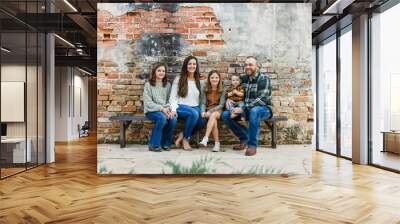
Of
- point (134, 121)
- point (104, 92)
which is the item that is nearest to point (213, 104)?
point (134, 121)

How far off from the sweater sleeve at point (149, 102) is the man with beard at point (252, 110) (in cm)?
99

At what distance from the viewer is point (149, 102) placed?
220 inches

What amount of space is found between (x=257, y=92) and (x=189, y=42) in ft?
4.28

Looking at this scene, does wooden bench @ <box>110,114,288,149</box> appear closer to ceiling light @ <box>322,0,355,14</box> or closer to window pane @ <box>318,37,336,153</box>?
ceiling light @ <box>322,0,355,14</box>

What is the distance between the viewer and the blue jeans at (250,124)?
18.4 ft

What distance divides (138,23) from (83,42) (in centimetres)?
652

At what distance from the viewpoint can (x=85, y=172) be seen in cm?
614

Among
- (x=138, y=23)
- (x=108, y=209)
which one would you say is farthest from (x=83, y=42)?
(x=108, y=209)

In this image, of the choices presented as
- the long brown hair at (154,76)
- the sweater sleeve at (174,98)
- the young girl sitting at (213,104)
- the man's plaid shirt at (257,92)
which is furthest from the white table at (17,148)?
the man's plaid shirt at (257,92)

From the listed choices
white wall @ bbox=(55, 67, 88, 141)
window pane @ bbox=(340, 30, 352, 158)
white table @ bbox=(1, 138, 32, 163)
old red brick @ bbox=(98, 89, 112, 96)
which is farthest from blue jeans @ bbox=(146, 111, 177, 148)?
white wall @ bbox=(55, 67, 88, 141)

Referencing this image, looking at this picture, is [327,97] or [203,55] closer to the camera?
[203,55]

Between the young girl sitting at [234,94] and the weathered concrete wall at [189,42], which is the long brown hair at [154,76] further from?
the young girl sitting at [234,94]

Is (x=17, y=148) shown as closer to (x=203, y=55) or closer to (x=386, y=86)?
(x=203, y=55)

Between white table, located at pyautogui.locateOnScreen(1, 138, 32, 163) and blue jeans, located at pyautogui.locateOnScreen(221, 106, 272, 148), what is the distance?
330 cm
